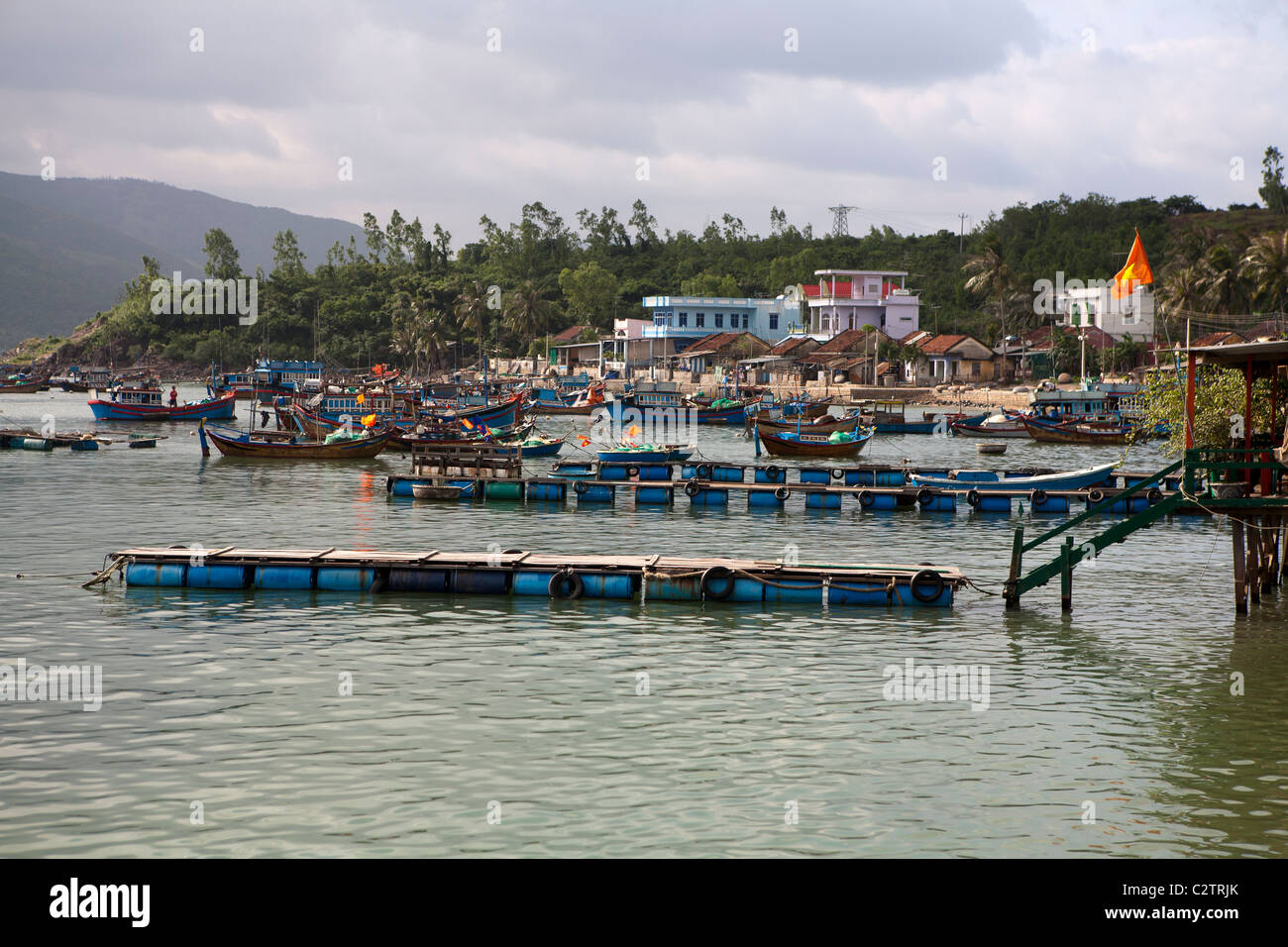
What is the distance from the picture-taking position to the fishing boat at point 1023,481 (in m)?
42.6

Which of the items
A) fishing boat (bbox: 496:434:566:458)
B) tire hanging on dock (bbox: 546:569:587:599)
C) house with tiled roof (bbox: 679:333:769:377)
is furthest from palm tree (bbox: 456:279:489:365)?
tire hanging on dock (bbox: 546:569:587:599)

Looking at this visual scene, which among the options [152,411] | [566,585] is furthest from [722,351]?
[566,585]

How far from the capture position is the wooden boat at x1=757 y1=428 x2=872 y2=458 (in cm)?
6253

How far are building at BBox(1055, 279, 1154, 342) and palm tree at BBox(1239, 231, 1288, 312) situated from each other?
8.14 metres

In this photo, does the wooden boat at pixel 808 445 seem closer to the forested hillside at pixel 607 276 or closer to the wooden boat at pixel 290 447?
the wooden boat at pixel 290 447

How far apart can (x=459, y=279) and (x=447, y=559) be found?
6243 inches

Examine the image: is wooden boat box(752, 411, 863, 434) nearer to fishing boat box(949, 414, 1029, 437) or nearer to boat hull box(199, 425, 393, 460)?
fishing boat box(949, 414, 1029, 437)

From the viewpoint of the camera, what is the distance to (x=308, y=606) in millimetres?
24594

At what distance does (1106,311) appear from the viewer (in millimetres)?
115125

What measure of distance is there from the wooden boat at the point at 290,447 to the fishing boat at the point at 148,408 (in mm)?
29980

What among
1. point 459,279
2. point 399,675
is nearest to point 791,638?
point 399,675

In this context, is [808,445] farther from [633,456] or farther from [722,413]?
[722,413]

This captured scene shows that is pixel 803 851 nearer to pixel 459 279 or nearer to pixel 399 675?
pixel 399 675

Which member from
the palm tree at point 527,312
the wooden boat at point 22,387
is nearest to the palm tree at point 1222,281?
the palm tree at point 527,312
